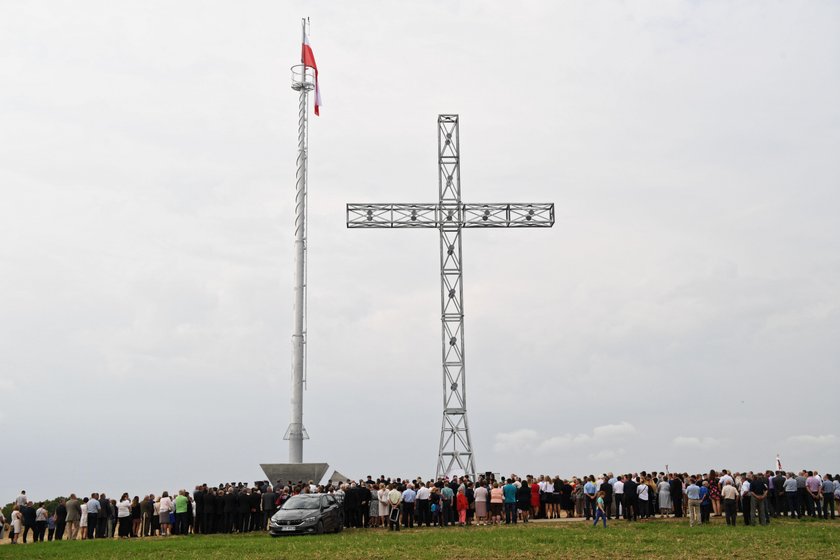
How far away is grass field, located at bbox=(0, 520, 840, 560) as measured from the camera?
20.0 metres

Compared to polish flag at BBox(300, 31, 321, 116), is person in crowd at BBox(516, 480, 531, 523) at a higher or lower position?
lower

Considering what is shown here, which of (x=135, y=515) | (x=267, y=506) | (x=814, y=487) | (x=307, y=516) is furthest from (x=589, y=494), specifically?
(x=135, y=515)

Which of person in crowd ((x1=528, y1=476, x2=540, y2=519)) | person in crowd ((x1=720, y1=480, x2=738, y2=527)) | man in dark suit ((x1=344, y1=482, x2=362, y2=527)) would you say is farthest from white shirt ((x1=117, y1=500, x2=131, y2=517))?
person in crowd ((x1=720, y1=480, x2=738, y2=527))

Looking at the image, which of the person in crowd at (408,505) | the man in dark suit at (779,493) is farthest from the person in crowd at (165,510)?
the man in dark suit at (779,493)

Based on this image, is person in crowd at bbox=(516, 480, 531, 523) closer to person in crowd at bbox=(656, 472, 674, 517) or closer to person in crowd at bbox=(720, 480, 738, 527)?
person in crowd at bbox=(656, 472, 674, 517)

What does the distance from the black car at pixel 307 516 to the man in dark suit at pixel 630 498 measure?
28.6 feet

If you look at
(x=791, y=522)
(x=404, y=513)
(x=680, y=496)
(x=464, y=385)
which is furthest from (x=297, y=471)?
(x=791, y=522)

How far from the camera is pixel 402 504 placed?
27719 millimetres

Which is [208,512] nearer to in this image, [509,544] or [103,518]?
[103,518]

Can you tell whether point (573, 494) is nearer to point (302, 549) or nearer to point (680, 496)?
point (680, 496)

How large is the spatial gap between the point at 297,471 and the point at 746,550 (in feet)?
71.7

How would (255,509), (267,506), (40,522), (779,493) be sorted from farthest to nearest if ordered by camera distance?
(779,493), (255,509), (267,506), (40,522)

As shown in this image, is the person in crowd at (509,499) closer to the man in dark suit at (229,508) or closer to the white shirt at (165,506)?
the man in dark suit at (229,508)

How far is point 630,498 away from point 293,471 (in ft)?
51.0
